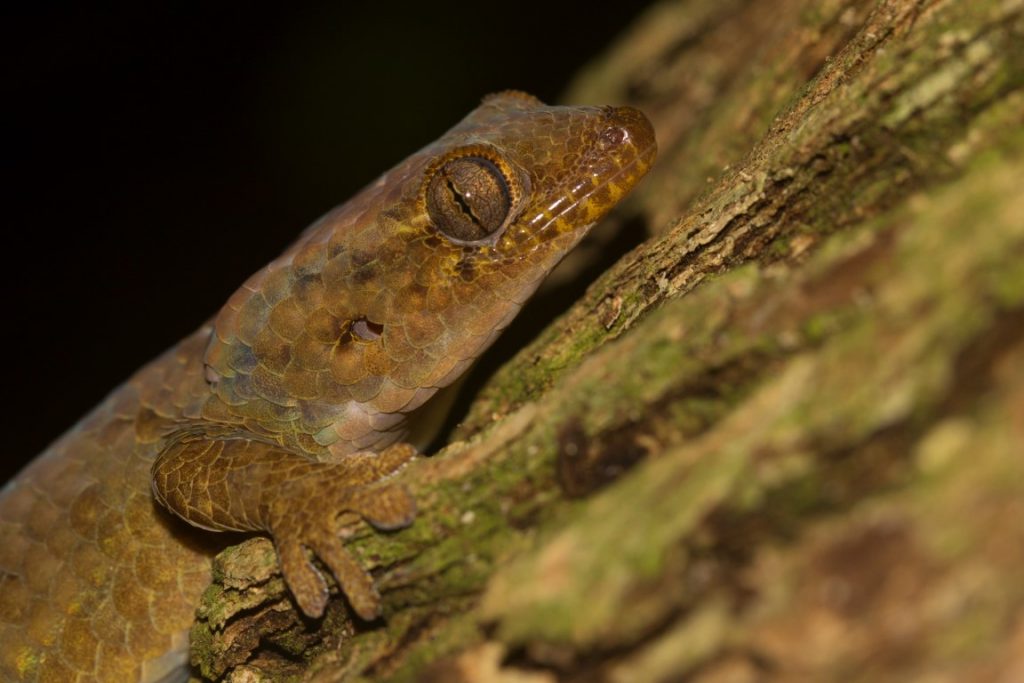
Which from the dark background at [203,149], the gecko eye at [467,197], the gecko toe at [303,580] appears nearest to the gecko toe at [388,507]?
the gecko toe at [303,580]

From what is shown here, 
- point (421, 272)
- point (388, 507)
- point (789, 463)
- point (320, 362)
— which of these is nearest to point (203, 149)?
point (320, 362)

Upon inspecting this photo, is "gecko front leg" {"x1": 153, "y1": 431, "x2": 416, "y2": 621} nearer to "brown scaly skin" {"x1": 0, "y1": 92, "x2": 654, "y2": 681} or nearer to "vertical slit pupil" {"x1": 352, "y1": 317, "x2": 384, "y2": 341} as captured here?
"brown scaly skin" {"x1": 0, "y1": 92, "x2": 654, "y2": 681}

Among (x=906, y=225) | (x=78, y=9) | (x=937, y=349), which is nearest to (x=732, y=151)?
(x=906, y=225)

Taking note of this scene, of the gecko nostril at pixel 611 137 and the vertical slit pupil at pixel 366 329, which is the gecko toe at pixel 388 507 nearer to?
the vertical slit pupil at pixel 366 329

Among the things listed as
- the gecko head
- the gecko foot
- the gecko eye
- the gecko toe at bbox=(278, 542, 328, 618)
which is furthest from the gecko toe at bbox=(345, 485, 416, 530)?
the gecko eye

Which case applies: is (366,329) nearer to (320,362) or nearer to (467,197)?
(320,362)

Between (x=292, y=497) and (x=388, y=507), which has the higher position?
(x=292, y=497)

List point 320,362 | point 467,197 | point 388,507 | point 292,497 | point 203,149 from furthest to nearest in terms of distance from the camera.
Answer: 1. point 203,149
2. point 320,362
3. point 467,197
4. point 292,497
5. point 388,507

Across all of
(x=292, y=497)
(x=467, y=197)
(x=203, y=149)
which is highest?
(x=203, y=149)
